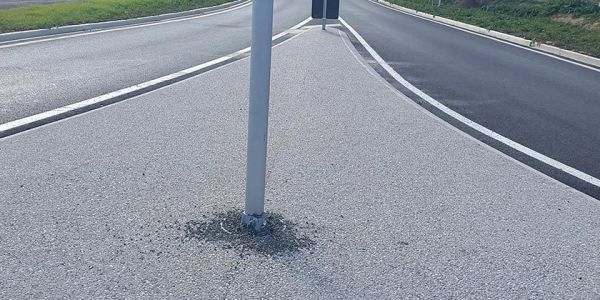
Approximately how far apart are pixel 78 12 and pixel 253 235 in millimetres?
17550

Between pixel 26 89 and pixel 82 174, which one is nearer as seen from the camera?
pixel 82 174

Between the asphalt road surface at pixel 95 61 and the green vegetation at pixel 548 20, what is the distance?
9.99 meters

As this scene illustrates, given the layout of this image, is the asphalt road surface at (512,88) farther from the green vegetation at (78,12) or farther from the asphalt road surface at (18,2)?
the asphalt road surface at (18,2)

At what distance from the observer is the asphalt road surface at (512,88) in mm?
7332

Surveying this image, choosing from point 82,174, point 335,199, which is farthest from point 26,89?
point 335,199

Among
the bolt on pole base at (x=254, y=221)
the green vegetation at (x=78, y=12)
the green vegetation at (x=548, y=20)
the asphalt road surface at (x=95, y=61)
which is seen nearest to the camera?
the bolt on pole base at (x=254, y=221)

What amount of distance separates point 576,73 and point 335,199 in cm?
1079

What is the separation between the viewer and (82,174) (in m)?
5.01

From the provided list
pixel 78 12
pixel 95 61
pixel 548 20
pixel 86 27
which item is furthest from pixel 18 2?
Result: pixel 548 20

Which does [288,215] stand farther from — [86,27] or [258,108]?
[86,27]

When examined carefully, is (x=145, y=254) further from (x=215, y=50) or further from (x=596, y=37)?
(x=596, y=37)

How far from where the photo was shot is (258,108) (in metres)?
3.79

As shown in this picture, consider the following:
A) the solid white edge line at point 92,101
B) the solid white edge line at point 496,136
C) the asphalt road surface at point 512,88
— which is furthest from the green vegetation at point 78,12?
the solid white edge line at point 496,136

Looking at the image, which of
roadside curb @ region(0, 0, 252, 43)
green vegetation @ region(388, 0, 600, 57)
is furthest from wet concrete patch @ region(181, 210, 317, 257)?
green vegetation @ region(388, 0, 600, 57)
